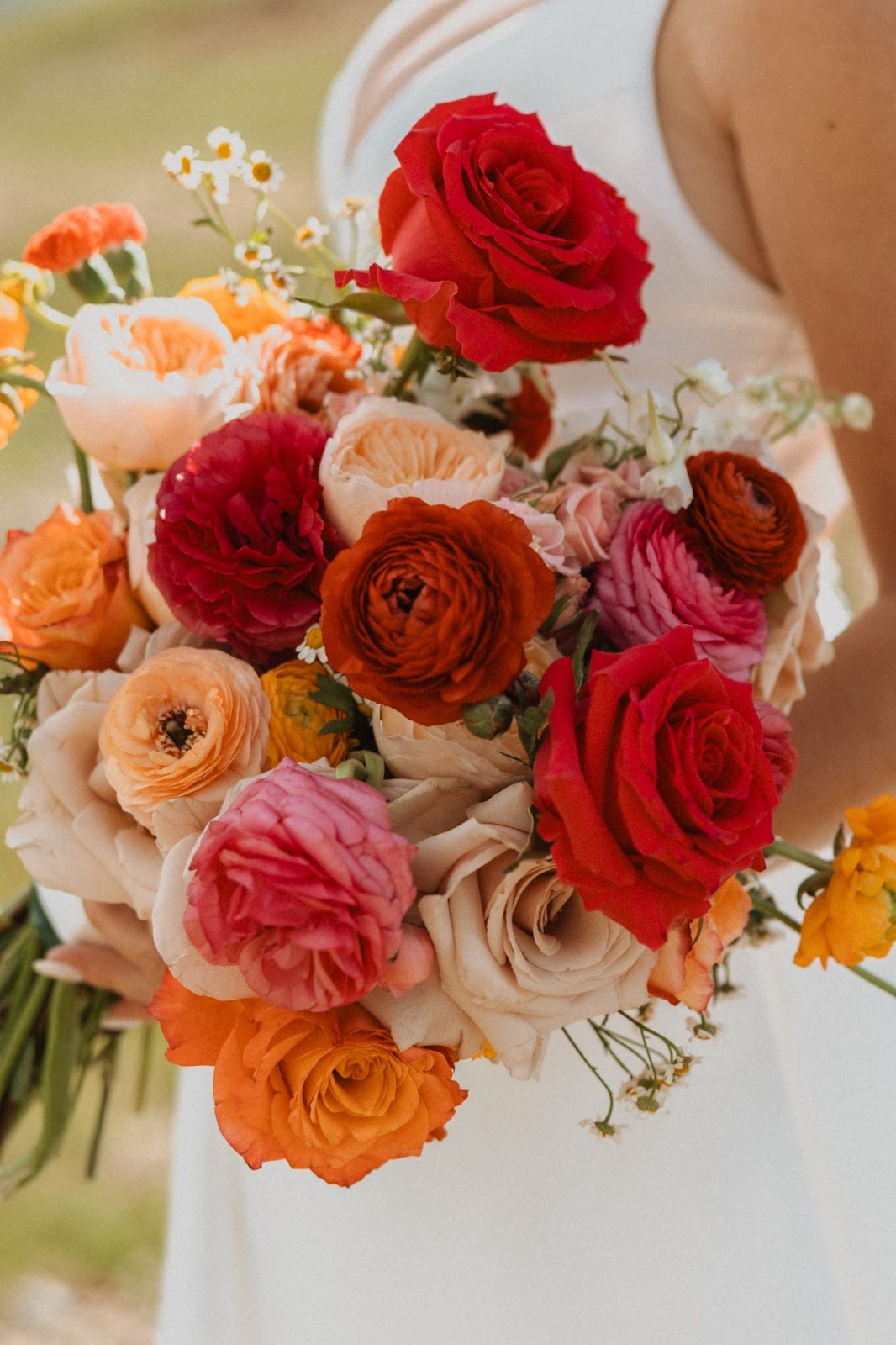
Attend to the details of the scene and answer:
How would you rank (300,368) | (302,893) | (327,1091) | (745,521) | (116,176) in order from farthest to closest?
(116,176) < (300,368) < (745,521) < (327,1091) < (302,893)

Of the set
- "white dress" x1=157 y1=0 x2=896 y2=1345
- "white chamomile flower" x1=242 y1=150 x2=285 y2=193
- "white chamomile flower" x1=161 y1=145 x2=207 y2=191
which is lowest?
"white dress" x1=157 y1=0 x2=896 y2=1345

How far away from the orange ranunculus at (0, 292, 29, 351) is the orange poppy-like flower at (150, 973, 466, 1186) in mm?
569

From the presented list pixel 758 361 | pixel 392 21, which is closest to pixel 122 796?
pixel 758 361

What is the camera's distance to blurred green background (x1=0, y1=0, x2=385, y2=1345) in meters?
2.28

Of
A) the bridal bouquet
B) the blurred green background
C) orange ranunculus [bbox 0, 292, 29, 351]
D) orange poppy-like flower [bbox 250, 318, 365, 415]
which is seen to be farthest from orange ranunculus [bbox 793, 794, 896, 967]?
the blurred green background

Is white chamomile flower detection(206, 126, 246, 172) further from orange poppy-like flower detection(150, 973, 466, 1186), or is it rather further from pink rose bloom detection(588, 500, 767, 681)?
orange poppy-like flower detection(150, 973, 466, 1186)

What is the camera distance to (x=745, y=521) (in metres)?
0.79

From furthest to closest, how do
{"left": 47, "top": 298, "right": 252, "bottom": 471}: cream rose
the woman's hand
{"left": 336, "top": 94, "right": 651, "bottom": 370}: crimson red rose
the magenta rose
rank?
the woman's hand, {"left": 47, "top": 298, "right": 252, "bottom": 471}: cream rose, {"left": 336, "top": 94, "right": 651, "bottom": 370}: crimson red rose, the magenta rose

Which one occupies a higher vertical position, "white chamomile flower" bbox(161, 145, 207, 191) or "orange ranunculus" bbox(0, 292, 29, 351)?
"white chamomile flower" bbox(161, 145, 207, 191)

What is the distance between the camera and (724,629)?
78cm

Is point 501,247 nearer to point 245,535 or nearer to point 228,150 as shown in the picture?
point 245,535

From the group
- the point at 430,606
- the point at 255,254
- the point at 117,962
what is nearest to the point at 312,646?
the point at 430,606

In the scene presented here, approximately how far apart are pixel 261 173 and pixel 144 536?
0.30 m

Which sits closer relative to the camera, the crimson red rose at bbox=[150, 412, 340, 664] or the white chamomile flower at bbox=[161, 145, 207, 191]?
the crimson red rose at bbox=[150, 412, 340, 664]
